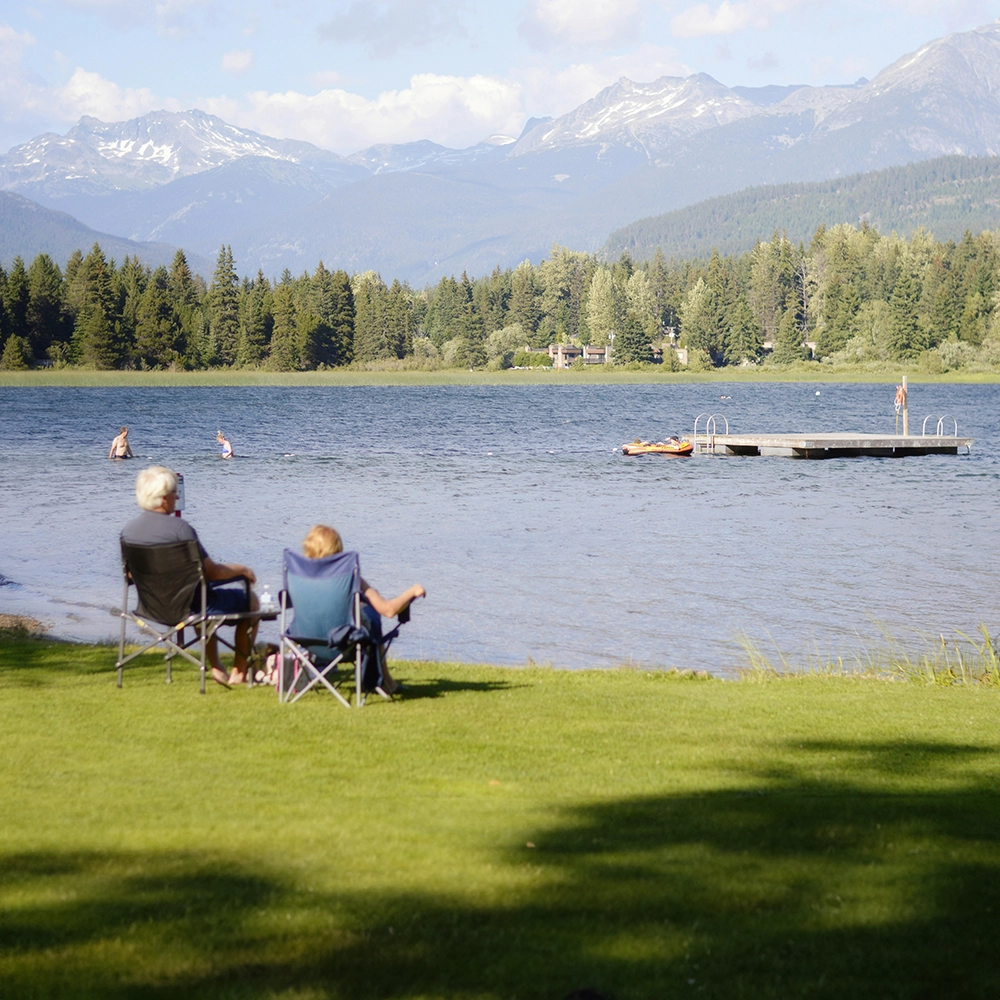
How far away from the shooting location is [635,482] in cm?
3838

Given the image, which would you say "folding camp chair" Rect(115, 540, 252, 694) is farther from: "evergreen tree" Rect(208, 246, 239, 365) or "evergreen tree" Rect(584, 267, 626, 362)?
"evergreen tree" Rect(584, 267, 626, 362)

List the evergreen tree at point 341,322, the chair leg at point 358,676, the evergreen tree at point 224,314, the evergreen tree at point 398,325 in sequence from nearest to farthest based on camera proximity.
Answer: the chair leg at point 358,676, the evergreen tree at point 224,314, the evergreen tree at point 341,322, the evergreen tree at point 398,325

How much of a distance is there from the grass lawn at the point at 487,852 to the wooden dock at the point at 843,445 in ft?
128

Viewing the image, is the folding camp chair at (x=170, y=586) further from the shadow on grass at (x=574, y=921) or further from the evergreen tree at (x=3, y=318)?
the evergreen tree at (x=3, y=318)

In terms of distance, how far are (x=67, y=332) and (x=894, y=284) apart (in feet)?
309

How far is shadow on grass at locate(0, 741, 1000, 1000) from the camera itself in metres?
3.87

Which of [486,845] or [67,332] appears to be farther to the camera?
[67,332]

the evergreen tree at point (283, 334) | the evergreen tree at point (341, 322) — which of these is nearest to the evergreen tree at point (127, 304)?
the evergreen tree at point (283, 334)

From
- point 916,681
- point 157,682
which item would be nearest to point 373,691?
point 157,682

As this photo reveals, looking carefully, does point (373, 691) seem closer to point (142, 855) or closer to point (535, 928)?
A: point (142, 855)

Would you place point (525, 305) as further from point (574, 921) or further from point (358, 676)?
point (574, 921)

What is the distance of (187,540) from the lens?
8.80 metres

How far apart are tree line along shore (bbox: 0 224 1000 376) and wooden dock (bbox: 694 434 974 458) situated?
253ft

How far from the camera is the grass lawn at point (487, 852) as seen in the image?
13.0ft
